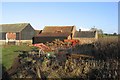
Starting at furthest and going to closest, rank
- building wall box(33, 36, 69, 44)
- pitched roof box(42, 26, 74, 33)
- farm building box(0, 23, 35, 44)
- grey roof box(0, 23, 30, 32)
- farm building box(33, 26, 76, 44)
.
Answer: pitched roof box(42, 26, 74, 33) → grey roof box(0, 23, 30, 32) → farm building box(0, 23, 35, 44) → farm building box(33, 26, 76, 44) → building wall box(33, 36, 69, 44)

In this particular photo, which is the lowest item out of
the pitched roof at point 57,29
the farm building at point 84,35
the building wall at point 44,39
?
the building wall at point 44,39

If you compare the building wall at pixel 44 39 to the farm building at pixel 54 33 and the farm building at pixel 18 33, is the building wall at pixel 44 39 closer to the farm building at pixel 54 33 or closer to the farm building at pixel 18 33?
the farm building at pixel 54 33

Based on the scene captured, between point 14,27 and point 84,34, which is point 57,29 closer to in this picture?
point 84,34

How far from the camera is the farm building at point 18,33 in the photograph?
58.7m

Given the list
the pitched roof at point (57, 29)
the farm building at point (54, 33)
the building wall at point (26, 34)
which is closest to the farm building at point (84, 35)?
the farm building at point (54, 33)

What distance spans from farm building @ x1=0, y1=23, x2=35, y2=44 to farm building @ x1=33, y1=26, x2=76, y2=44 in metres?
2.51

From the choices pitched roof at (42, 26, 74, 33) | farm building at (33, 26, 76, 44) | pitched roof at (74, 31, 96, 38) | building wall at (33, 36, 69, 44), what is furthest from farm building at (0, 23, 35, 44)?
pitched roof at (74, 31, 96, 38)

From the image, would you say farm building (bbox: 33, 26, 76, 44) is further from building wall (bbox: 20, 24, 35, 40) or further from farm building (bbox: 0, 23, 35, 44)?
farm building (bbox: 0, 23, 35, 44)

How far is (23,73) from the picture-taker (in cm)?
1041

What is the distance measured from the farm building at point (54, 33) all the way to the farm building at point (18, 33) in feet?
8.24

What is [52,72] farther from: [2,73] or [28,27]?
[28,27]

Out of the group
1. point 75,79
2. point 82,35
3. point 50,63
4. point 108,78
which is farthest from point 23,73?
point 82,35

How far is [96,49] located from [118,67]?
4.72 m

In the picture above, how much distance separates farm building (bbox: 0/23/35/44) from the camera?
58719 millimetres
